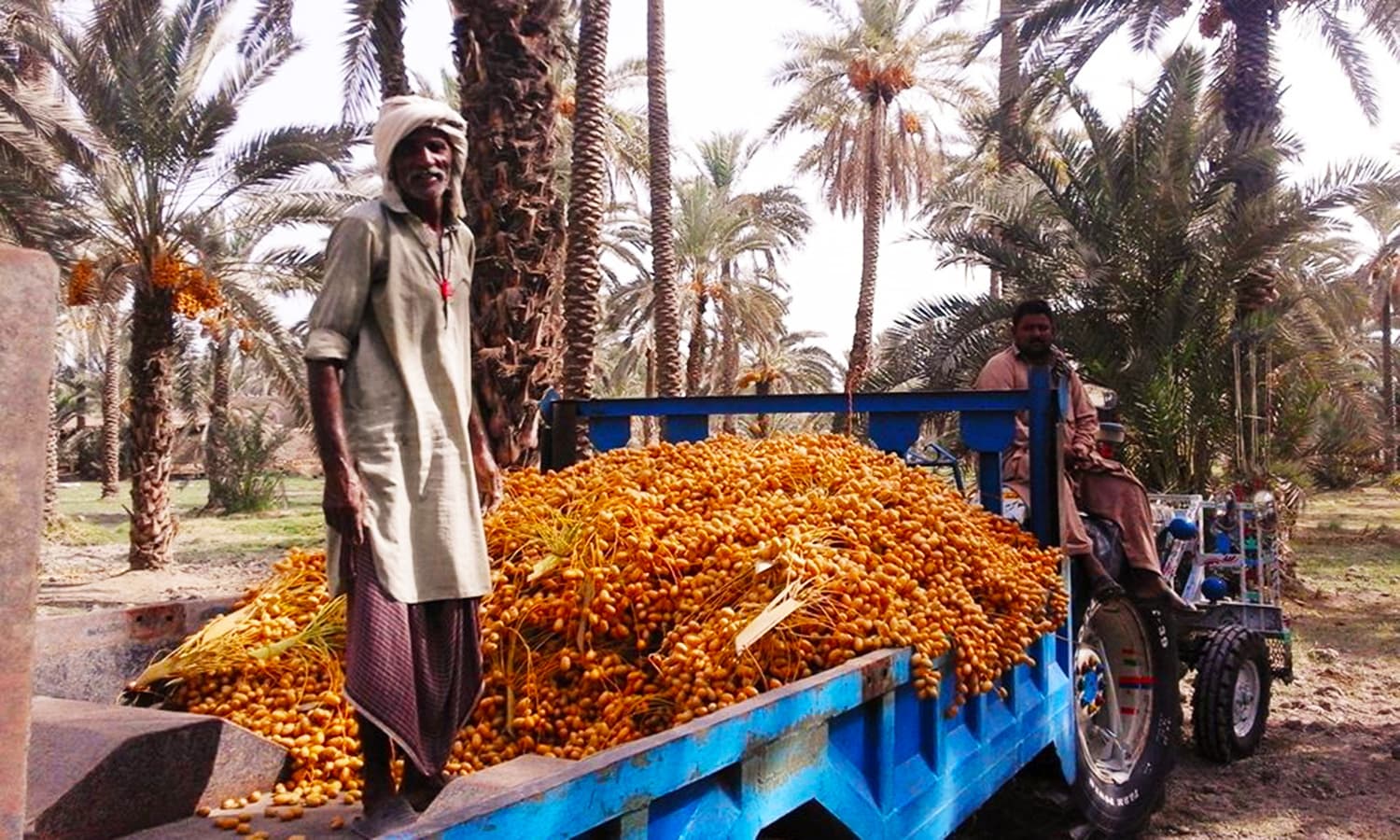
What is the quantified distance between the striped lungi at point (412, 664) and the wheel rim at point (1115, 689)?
279cm

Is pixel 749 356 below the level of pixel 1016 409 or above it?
above

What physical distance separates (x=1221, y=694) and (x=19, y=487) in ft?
18.5

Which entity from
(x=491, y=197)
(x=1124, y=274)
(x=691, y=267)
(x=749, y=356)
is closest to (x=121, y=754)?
(x=491, y=197)

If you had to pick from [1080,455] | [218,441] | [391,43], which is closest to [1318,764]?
[1080,455]

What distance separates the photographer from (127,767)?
7.58 ft

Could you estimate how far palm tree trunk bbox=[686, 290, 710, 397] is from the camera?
2712cm

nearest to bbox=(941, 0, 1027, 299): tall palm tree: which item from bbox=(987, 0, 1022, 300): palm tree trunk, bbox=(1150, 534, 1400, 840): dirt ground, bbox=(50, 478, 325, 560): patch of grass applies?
bbox=(987, 0, 1022, 300): palm tree trunk

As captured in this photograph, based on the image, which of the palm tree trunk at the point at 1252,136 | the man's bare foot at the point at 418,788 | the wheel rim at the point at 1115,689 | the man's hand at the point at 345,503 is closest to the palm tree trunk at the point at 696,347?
the palm tree trunk at the point at 1252,136

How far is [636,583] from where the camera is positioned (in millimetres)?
2918

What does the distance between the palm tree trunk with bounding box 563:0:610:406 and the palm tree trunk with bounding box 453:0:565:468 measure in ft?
19.5

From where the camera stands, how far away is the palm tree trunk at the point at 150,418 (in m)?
14.1

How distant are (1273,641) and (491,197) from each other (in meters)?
5.12

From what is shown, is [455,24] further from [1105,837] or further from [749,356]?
[749,356]

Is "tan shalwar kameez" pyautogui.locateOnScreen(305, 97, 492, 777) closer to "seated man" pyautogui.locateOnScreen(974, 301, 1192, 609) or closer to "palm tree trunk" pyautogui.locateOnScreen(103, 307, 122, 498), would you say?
"seated man" pyautogui.locateOnScreen(974, 301, 1192, 609)
